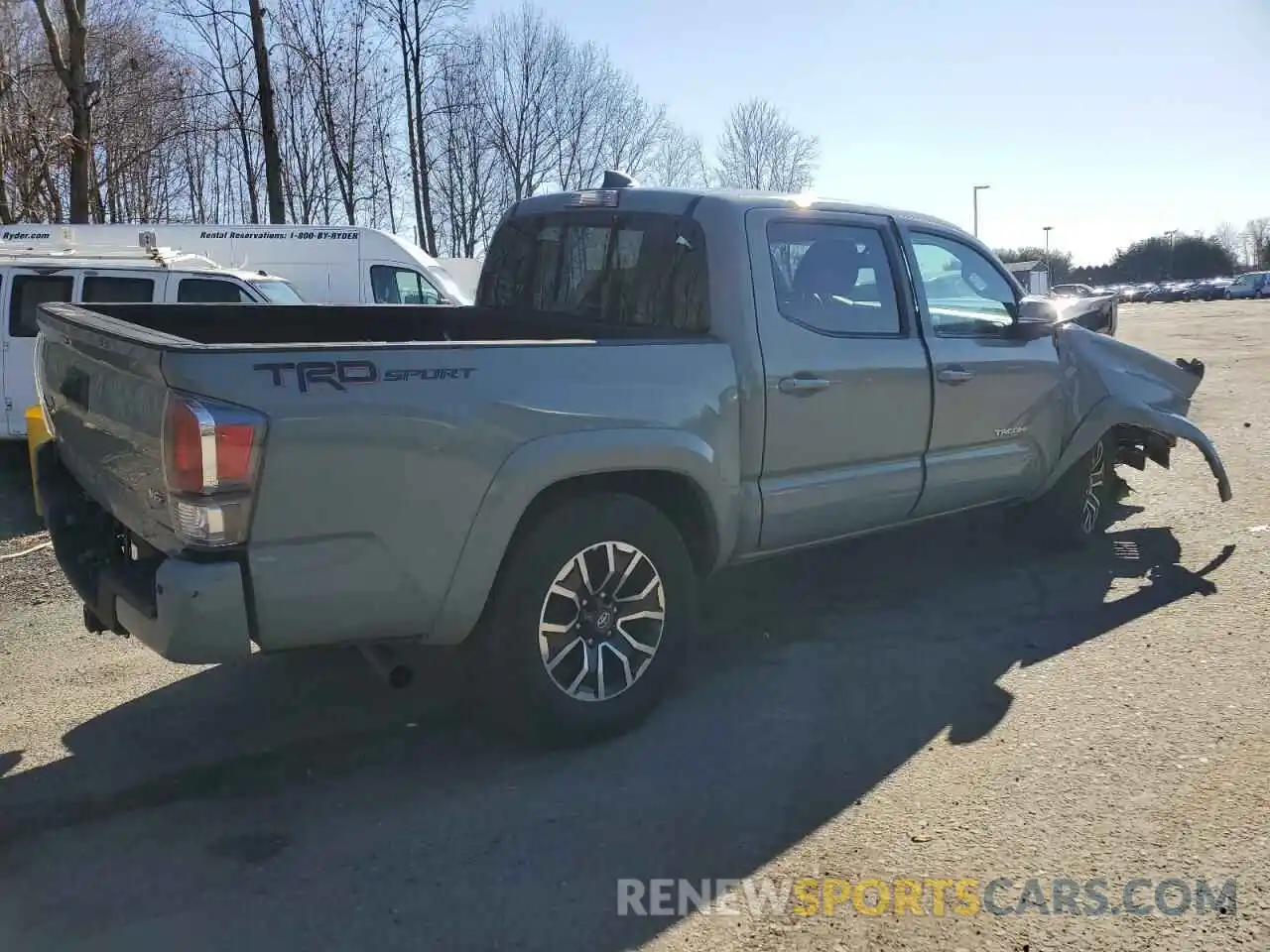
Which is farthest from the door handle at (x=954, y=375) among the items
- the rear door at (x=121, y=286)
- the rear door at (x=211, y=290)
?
the rear door at (x=121, y=286)

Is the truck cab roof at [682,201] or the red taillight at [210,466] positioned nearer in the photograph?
the red taillight at [210,466]

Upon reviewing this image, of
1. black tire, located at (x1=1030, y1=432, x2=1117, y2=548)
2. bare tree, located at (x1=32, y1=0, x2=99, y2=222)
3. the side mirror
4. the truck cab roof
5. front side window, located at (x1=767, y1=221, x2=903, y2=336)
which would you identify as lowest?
black tire, located at (x1=1030, y1=432, x2=1117, y2=548)

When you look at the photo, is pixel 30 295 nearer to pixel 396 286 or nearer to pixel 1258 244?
pixel 396 286

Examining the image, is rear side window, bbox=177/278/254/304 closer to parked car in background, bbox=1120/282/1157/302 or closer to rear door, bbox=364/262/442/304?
rear door, bbox=364/262/442/304

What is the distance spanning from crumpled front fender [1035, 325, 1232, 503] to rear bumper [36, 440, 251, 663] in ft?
15.3

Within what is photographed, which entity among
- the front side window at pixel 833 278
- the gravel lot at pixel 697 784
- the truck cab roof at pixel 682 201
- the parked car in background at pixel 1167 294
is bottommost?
the gravel lot at pixel 697 784

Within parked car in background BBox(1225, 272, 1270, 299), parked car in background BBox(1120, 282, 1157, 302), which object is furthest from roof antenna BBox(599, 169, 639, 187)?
parked car in background BBox(1120, 282, 1157, 302)

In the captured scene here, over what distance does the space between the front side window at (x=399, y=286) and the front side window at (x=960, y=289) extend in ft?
38.8

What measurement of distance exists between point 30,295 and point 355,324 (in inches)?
264

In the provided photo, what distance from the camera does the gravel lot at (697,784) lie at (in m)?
3.02

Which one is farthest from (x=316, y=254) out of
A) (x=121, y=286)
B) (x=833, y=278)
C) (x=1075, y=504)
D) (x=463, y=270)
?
(x=833, y=278)

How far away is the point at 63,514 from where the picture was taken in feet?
13.4

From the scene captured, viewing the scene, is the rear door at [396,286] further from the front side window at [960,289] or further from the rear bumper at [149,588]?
the rear bumper at [149,588]

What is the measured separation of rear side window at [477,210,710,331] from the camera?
4.58m
